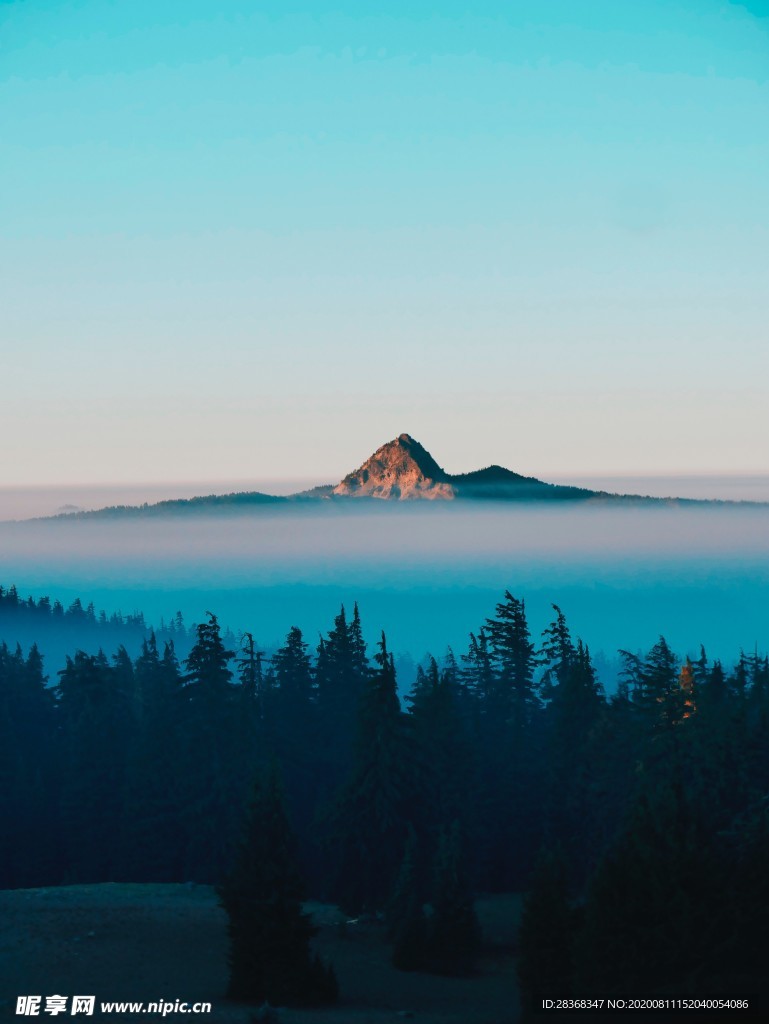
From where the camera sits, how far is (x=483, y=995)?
33.0 meters

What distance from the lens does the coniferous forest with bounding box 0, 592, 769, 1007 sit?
25.7 metres

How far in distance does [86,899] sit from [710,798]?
75.7ft

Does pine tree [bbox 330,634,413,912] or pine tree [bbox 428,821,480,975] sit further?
pine tree [bbox 330,634,413,912]

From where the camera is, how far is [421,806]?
43281mm

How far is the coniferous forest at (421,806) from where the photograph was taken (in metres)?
25.7

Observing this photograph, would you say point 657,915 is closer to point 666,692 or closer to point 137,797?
point 666,692

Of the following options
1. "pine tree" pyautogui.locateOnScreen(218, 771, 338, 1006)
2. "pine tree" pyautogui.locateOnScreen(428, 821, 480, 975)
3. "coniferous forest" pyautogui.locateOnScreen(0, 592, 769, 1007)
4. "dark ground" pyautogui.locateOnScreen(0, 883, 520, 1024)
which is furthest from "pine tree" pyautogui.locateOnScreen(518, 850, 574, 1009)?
"pine tree" pyautogui.locateOnScreen(428, 821, 480, 975)

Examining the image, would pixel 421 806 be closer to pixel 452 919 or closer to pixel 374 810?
pixel 374 810

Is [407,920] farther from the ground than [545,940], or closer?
closer

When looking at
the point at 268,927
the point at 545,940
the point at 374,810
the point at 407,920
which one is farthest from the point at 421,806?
the point at 545,940

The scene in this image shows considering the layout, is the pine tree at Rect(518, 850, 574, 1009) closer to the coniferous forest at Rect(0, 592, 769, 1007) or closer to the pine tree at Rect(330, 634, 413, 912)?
the coniferous forest at Rect(0, 592, 769, 1007)

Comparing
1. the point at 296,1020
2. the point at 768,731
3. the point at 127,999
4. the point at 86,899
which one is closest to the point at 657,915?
the point at 296,1020

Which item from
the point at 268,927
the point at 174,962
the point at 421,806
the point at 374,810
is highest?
the point at 268,927

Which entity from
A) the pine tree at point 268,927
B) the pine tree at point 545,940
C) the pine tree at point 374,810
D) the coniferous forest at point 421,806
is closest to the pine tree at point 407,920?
the coniferous forest at point 421,806
